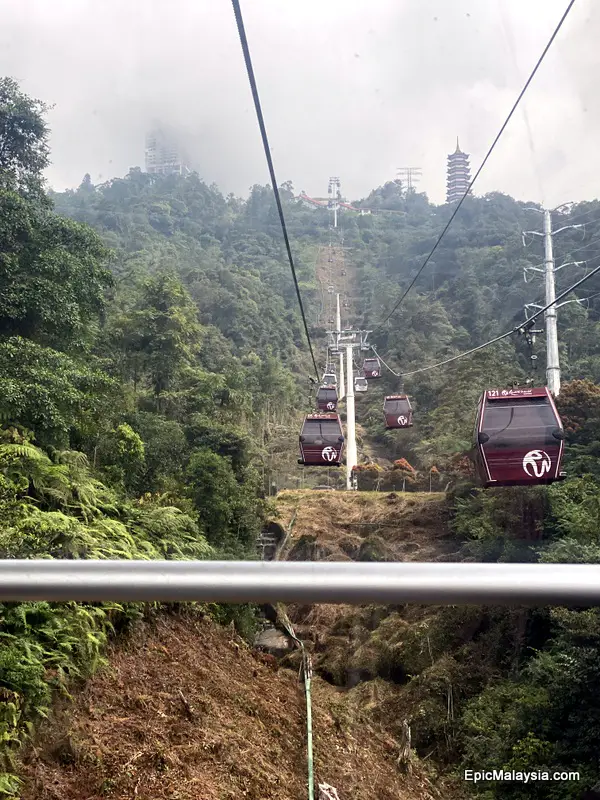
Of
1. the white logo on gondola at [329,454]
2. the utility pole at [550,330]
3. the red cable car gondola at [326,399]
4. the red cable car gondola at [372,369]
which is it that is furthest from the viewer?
the red cable car gondola at [372,369]

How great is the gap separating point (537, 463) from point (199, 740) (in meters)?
4.27

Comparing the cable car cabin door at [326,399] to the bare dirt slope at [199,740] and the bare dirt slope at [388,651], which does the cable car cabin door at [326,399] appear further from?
the bare dirt slope at [199,740]

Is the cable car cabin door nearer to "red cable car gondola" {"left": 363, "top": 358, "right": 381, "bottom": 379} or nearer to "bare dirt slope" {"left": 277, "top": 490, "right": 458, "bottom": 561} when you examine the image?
"bare dirt slope" {"left": 277, "top": 490, "right": 458, "bottom": 561}

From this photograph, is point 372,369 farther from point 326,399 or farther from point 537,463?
point 537,463

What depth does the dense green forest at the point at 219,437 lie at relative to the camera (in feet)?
8.87

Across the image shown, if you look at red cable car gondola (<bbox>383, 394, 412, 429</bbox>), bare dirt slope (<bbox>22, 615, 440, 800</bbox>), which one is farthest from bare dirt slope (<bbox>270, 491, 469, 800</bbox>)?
red cable car gondola (<bbox>383, 394, 412, 429</bbox>)

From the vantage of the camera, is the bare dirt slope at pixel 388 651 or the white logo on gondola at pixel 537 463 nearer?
the bare dirt slope at pixel 388 651

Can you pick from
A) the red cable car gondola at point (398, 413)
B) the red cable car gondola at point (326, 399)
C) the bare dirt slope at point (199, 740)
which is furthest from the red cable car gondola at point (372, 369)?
the bare dirt slope at point (199, 740)

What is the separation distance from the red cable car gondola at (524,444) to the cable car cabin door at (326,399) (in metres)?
9.14

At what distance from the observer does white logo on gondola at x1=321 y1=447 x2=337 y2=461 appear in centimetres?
951

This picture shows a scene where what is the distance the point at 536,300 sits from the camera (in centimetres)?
1802

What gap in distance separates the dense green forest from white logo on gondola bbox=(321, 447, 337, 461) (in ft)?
3.89

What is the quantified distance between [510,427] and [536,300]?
13486mm

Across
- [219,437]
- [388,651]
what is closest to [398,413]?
[219,437]
